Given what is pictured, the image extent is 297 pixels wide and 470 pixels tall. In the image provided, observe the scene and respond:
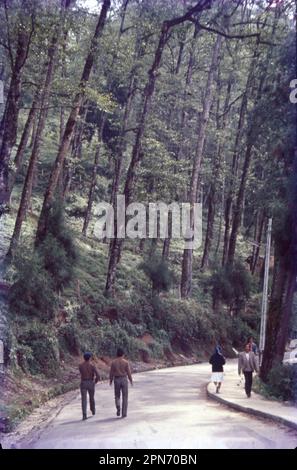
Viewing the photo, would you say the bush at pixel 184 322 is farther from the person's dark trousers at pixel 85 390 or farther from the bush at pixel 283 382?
the person's dark trousers at pixel 85 390

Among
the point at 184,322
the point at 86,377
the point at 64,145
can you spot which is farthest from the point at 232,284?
the point at 86,377

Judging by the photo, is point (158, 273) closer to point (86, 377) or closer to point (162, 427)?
point (86, 377)

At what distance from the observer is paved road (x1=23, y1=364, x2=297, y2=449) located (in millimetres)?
11016

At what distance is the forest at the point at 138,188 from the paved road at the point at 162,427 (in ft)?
7.98

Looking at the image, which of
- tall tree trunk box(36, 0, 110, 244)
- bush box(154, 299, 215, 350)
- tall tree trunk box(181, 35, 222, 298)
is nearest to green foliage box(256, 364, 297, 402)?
tall tree trunk box(36, 0, 110, 244)

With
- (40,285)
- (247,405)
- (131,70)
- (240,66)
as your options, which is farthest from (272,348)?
(240,66)

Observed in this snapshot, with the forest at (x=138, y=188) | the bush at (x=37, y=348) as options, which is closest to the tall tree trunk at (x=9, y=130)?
the forest at (x=138, y=188)

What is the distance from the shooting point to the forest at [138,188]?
1823 centimetres

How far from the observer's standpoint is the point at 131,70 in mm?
34000

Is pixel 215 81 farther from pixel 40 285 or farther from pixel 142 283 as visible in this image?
pixel 40 285

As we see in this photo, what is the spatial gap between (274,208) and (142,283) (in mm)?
17148
